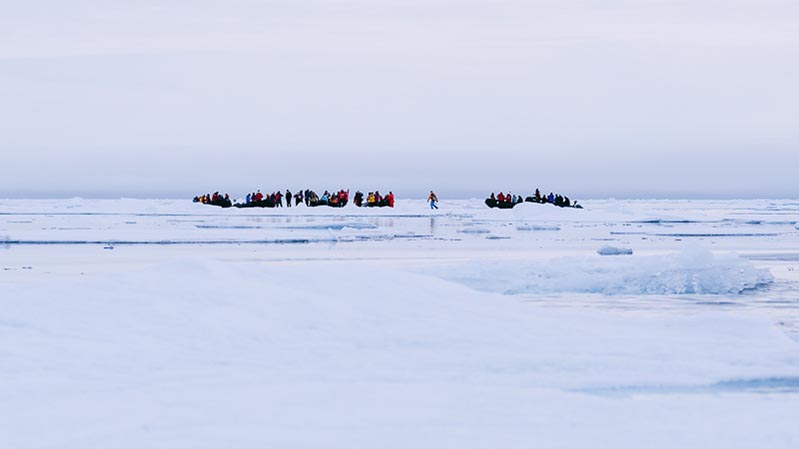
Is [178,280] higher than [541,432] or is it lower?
higher

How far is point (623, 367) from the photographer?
243 inches

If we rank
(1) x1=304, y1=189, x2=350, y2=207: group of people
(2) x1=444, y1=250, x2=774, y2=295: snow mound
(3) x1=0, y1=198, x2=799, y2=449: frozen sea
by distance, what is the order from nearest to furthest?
1. (3) x1=0, y1=198, x2=799, y2=449: frozen sea
2. (2) x1=444, y1=250, x2=774, y2=295: snow mound
3. (1) x1=304, y1=189, x2=350, y2=207: group of people

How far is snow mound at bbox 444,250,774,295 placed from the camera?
11938mm

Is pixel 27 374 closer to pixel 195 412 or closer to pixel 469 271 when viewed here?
pixel 195 412

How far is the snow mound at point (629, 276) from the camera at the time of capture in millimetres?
11938

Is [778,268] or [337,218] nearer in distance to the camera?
[778,268]

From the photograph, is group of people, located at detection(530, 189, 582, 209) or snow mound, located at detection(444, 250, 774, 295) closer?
snow mound, located at detection(444, 250, 774, 295)

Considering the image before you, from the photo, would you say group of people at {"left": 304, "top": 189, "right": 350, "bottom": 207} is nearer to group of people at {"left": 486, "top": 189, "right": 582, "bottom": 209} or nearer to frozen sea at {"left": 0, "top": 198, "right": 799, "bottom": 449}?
group of people at {"left": 486, "top": 189, "right": 582, "bottom": 209}

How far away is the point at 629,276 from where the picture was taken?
12.3 metres

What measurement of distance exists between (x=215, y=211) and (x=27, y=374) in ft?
146

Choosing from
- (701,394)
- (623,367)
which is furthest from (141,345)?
(701,394)

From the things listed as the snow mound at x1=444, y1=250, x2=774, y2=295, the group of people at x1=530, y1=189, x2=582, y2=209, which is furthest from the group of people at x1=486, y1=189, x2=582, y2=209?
the snow mound at x1=444, y1=250, x2=774, y2=295

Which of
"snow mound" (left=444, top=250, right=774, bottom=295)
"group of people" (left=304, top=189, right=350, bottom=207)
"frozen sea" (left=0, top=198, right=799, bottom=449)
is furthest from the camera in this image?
"group of people" (left=304, top=189, right=350, bottom=207)

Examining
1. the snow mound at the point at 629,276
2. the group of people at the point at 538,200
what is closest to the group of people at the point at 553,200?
the group of people at the point at 538,200
